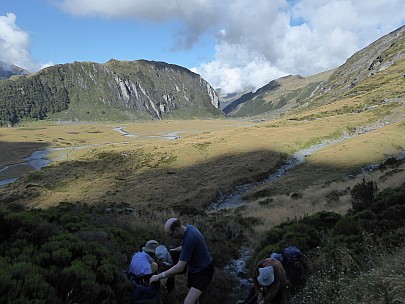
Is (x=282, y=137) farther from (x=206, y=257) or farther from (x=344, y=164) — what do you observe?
(x=206, y=257)

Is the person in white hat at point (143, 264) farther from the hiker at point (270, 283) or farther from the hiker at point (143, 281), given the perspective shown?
the hiker at point (270, 283)

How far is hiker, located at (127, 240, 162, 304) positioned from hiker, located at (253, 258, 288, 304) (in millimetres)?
2246

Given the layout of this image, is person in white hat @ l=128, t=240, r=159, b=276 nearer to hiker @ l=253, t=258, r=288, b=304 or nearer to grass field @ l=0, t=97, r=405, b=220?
hiker @ l=253, t=258, r=288, b=304

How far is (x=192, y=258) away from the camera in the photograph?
6945mm

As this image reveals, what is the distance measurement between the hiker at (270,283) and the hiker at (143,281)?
2246 mm

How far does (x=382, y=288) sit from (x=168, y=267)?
4178 millimetres

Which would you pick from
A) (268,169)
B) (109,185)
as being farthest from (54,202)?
(268,169)

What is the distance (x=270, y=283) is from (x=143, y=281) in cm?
275

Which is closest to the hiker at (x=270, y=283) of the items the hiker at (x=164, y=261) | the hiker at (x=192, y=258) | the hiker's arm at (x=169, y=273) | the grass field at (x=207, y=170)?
the hiker at (x=192, y=258)

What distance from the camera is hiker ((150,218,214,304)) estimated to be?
22.2ft

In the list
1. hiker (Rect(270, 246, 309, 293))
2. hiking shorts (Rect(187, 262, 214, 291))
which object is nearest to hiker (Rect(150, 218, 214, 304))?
hiking shorts (Rect(187, 262, 214, 291))

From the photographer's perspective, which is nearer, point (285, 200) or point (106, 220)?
point (106, 220)

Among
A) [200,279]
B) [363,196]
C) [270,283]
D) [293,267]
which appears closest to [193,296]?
[200,279]

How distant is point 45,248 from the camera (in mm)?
7520
